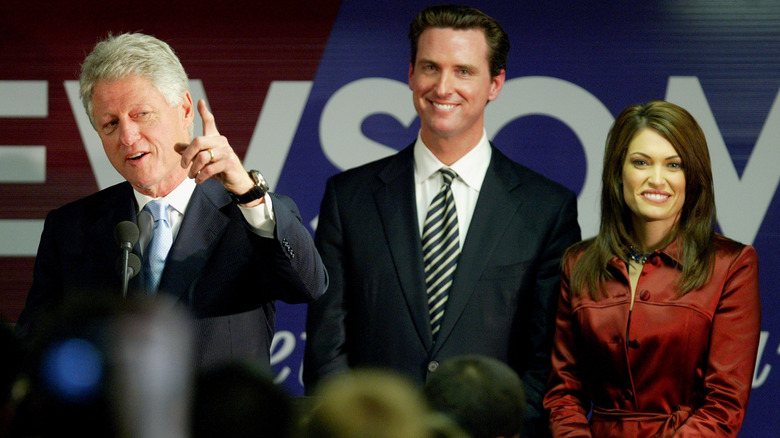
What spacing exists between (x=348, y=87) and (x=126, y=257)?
2.33 meters

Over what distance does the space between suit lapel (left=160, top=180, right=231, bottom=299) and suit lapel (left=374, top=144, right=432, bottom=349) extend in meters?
0.59

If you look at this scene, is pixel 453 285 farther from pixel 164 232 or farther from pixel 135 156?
pixel 135 156

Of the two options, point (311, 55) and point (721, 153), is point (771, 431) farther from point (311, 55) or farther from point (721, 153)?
point (311, 55)

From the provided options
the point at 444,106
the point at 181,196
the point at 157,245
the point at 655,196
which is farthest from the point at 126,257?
the point at 655,196

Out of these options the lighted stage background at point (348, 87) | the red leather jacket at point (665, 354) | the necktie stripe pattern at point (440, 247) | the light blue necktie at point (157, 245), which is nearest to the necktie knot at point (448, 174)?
the necktie stripe pattern at point (440, 247)

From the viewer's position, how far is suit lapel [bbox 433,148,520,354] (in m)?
2.81

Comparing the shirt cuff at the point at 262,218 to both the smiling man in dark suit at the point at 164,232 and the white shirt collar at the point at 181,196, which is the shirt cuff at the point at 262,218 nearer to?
the smiling man in dark suit at the point at 164,232

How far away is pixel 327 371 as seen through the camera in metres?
2.82

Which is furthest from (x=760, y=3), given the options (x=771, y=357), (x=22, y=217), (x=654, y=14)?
(x=22, y=217)

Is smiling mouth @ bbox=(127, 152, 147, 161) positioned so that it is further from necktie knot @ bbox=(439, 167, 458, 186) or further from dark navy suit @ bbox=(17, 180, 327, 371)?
necktie knot @ bbox=(439, 167, 458, 186)

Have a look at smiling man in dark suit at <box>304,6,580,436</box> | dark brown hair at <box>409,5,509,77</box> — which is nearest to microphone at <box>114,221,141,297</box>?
smiling man in dark suit at <box>304,6,580,436</box>

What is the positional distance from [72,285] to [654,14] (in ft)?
8.56

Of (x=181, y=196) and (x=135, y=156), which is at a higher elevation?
(x=135, y=156)

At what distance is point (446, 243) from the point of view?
2.91m
